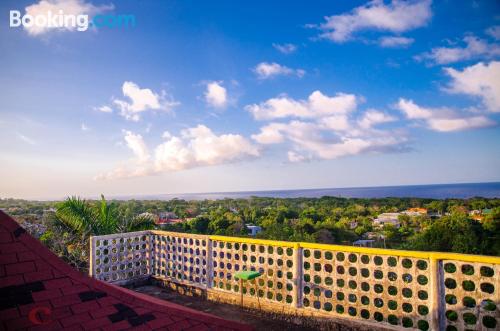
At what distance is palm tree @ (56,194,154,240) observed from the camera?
6374 mm

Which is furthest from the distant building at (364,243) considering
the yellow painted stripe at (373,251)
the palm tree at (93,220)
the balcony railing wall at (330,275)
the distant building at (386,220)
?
the yellow painted stripe at (373,251)

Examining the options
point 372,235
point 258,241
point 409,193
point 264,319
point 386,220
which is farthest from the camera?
point 409,193

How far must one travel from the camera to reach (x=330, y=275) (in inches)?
143

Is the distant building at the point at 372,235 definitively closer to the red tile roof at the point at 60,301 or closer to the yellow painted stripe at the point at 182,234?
the yellow painted stripe at the point at 182,234

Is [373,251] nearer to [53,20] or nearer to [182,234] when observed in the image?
[182,234]

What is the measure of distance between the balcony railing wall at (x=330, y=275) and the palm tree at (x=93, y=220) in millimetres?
1132

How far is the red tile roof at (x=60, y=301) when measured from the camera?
1.13 metres

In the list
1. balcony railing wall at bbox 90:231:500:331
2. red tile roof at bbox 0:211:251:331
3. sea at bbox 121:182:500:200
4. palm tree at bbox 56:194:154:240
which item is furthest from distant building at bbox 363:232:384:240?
sea at bbox 121:182:500:200

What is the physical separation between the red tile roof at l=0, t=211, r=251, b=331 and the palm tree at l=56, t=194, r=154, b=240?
5.32 m

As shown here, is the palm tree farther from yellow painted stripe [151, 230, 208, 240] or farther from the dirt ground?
the dirt ground

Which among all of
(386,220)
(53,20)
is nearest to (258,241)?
(53,20)

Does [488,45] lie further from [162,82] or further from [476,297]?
[476,297]

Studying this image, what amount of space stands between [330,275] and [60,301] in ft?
9.84

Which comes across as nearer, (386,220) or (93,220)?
(93,220)
